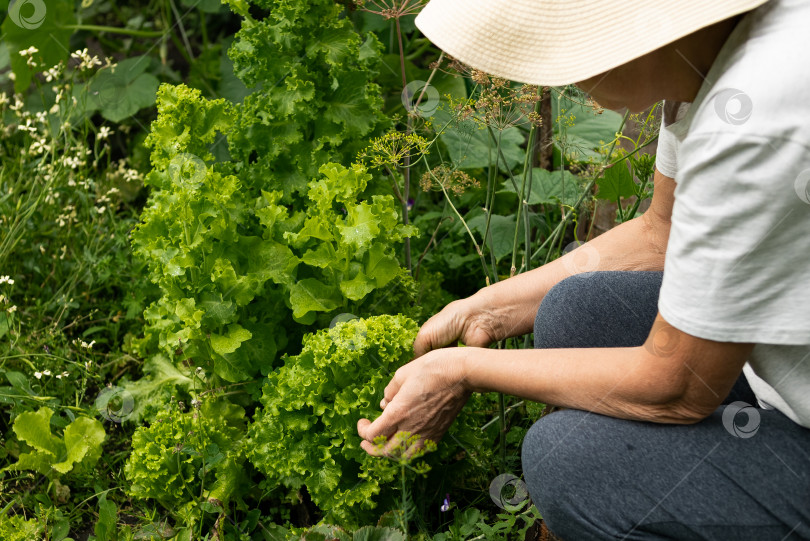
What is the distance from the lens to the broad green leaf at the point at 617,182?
1963 millimetres

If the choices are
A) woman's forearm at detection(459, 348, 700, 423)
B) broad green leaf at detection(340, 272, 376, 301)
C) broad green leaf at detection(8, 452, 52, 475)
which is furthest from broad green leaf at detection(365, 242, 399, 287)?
broad green leaf at detection(8, 452, 52, 475)

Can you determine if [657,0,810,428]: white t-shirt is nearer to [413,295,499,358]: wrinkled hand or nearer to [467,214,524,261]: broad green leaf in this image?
[413,295,499,358]: wrinkled hand

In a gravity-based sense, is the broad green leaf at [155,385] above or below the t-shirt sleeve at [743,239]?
below

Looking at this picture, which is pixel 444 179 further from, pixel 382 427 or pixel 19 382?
pixel 19 382

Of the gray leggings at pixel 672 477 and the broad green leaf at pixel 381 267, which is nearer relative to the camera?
the gray leggings at pixel 672 477

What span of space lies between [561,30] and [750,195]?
1.23 feet

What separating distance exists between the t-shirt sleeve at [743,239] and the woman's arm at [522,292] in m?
0.62

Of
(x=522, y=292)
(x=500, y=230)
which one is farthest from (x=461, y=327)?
(x=500, y=230)

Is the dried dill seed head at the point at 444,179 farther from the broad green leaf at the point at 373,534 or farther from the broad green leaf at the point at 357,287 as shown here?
→ the broad green leaf at the point at 373,534

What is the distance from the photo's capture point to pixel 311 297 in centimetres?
189

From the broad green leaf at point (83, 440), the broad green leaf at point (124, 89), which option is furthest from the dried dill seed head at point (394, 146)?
the broad green leaf at point (124, 89)

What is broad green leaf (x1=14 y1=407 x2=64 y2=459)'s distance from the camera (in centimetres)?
197

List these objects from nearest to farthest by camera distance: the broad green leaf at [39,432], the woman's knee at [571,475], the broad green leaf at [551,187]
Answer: the woman's knee at [571,475] < the broad green leaf at [39,432] < the broad green leaf at [551,187]

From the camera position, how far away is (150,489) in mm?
1843
